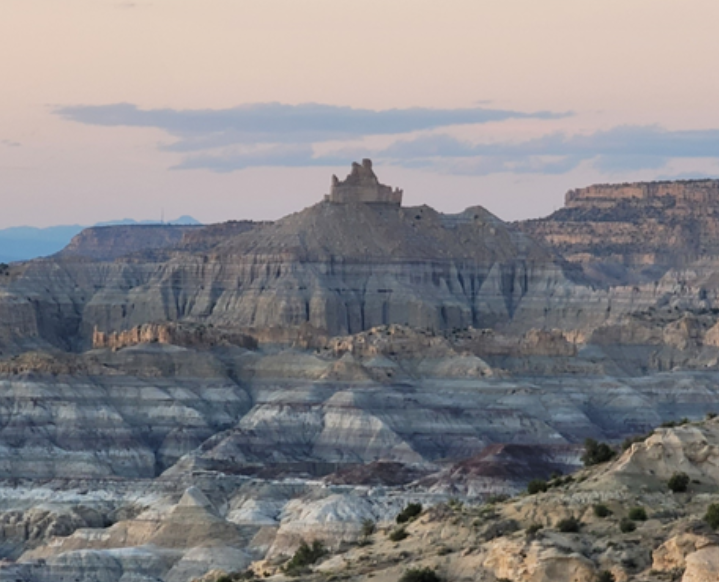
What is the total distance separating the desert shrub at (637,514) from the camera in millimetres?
59375

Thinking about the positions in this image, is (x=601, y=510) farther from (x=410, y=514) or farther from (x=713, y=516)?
(x=410, y=514)

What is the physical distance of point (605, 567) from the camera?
182 feet

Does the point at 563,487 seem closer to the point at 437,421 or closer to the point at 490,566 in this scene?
the point at 490,566

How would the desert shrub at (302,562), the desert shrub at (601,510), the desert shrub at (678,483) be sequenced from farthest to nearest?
the desert shrub at (302,562) → the desert shrub at (678,483) → the desert shrub at (601,510)

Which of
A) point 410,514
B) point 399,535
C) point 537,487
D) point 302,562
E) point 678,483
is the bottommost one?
point 302,562

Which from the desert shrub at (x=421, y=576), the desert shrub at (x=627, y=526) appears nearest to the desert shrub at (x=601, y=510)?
the desert shrub at (x=627, y=526)

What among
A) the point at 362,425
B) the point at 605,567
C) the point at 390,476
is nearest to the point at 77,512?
the point at 390,476

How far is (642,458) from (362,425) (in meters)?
126

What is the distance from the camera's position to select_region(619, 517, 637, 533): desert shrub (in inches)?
2301

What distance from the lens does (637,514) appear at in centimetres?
5953

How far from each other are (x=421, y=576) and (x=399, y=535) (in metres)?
7.51

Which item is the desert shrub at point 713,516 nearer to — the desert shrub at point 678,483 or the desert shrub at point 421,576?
the desert shrub at point 678,483

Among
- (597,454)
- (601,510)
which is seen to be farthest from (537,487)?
(601,510)

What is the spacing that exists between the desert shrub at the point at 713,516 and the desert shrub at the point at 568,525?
10.8 ft
